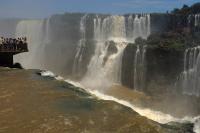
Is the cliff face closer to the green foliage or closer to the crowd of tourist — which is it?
the green foliage

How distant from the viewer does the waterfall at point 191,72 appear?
40.0 metres

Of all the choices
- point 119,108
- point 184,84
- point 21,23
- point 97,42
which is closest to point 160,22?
point 97,42

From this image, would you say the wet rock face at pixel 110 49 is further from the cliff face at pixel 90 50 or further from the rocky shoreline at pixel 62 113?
the rocky shoreline at pixel 62 113

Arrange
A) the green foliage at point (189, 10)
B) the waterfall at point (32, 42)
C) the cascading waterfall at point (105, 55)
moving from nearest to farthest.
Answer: the cascading waterfall at point (105, 55), the green foliage at point (189, 10), the waterfall at point (32, 42)

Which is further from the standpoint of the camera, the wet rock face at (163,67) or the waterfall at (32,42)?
the waterfall at (32,42)

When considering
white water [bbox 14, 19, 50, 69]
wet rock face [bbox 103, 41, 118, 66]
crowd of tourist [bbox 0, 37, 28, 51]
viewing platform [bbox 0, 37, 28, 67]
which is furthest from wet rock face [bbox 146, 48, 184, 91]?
white water [bbox 14, 19, 50, 69]

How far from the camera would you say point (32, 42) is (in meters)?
61.2

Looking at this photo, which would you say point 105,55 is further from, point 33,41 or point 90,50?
point 33,41

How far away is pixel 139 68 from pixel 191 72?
18.4ft

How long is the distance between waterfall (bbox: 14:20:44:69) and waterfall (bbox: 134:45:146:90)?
13921mm

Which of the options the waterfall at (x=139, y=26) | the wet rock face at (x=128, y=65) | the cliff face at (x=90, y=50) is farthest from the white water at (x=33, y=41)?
the wet rock face at (x=128, y=65)

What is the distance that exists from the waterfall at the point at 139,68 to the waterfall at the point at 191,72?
411 cm

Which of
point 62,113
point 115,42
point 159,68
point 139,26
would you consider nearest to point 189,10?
point 139,26

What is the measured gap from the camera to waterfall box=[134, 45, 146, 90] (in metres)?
44.2
